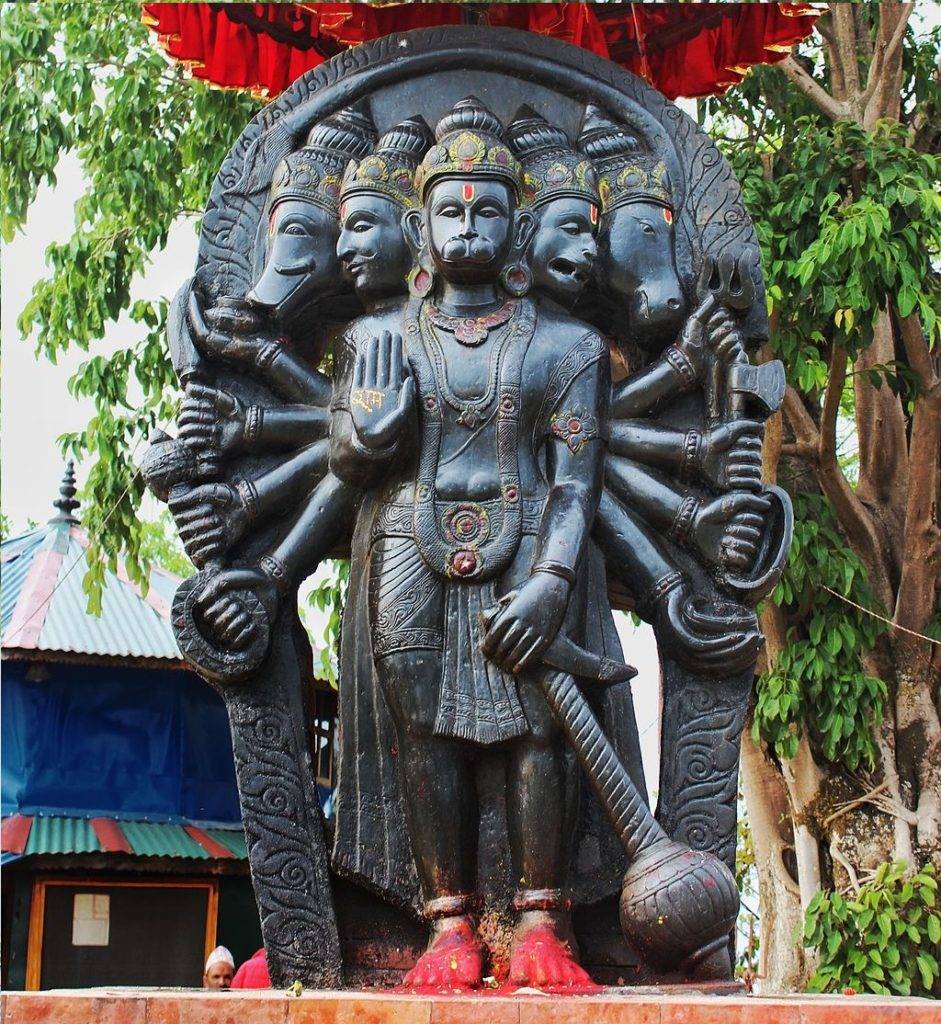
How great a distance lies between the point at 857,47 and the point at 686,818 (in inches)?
277

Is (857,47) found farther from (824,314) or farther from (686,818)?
(686,818)

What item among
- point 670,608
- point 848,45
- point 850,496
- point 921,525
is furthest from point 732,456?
point 848,45

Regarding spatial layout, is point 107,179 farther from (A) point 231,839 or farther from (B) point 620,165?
(A) point 231,839

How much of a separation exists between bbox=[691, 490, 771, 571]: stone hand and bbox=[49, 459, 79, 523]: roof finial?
11.9m

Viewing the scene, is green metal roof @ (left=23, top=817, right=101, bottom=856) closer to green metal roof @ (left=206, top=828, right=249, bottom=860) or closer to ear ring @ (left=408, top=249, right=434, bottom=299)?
green metal roof @ (left=206, top=828, right=249, bottom=860)

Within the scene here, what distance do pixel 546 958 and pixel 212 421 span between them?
201 centimetres

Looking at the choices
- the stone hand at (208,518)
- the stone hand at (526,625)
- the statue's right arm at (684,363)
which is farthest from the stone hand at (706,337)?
the stone hand at (208,518)

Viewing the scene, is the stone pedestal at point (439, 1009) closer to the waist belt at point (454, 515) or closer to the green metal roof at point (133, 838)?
the waist belt at point (454, 515)

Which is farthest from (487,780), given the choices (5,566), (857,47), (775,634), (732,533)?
(5,566)

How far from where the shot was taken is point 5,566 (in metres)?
15.6

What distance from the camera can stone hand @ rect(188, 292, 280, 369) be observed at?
4894 millimetres

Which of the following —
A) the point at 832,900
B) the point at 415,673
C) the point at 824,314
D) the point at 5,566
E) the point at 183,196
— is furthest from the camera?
the point at 5,566

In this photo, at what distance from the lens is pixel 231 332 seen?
491 centimetres

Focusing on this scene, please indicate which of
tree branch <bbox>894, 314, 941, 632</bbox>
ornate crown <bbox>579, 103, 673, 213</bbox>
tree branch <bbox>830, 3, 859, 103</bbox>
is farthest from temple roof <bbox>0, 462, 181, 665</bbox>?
ornate crown <bbox>579, 103, 673, 213</bbox>
